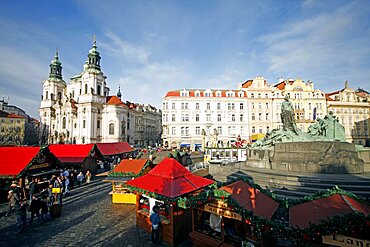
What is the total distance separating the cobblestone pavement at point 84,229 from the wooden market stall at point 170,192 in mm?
414

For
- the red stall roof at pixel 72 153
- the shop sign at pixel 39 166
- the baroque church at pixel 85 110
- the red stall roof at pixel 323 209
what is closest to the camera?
the red stall roof at pixel 323 209

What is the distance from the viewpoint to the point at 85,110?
5106cm

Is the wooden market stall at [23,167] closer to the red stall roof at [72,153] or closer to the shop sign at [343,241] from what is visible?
the red stall roof at [72,153]

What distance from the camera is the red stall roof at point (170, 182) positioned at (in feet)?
22.7

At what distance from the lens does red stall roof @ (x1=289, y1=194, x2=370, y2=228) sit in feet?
12.8

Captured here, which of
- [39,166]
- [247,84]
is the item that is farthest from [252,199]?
[247,84]

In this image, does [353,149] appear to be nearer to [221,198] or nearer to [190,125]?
[221,198]

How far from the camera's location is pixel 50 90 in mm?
59906

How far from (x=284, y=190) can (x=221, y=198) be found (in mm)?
5149

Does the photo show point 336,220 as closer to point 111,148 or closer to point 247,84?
point 111,148

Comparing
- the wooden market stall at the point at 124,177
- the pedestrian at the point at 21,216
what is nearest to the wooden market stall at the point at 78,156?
the wooden market stall at the point at 124,177

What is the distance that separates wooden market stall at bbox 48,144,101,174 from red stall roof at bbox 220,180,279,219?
18.4m

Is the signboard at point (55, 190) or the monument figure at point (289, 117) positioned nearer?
the signboard at point (55, 190)

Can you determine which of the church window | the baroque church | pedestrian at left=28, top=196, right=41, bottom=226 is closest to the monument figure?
pedestrian at left=28, top=196, right=41, bottom=226
